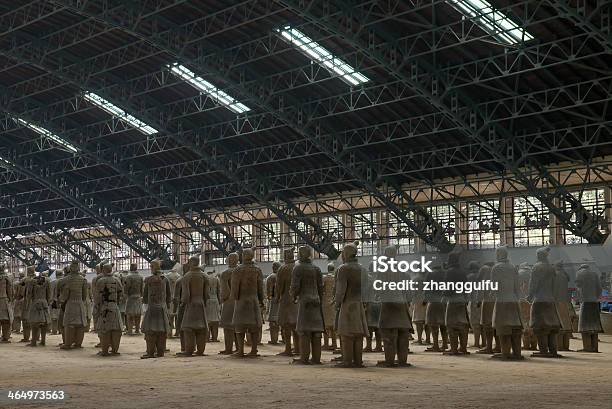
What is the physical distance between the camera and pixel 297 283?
48.0ft

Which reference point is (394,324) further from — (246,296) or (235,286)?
(235,286)

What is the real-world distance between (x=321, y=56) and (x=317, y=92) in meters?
2.90

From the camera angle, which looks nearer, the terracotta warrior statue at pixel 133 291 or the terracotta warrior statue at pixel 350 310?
the terracotta warrior statue at pixel 350 310

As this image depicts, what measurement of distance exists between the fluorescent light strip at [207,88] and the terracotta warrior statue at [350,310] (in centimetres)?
2093

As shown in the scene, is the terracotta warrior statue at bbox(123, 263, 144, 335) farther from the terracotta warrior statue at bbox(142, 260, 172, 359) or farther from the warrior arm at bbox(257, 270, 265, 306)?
the warrior arm at bbox(257, 270, 265, 306)

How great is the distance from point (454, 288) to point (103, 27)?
20.2 m

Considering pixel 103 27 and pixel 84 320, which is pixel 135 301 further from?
pixel 103 27

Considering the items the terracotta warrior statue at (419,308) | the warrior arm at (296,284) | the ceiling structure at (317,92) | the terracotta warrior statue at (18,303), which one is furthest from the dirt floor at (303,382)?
the ceiling structure at (317,92)

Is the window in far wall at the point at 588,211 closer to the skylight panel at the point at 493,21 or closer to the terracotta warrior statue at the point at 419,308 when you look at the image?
the skylight panel at the point at 493,21

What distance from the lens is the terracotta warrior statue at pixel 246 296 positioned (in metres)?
16.2

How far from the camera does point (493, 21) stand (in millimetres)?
25375

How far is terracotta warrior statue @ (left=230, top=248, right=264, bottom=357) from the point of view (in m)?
16.2

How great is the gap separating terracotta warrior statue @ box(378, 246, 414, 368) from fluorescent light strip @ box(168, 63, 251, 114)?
68.6 feet

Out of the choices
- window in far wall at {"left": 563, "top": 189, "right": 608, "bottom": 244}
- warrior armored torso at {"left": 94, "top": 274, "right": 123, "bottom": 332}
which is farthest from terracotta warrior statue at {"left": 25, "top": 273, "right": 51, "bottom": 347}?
window in far wall at {"left": 563, "top": 189, "right": 608, "bottom": 244}
